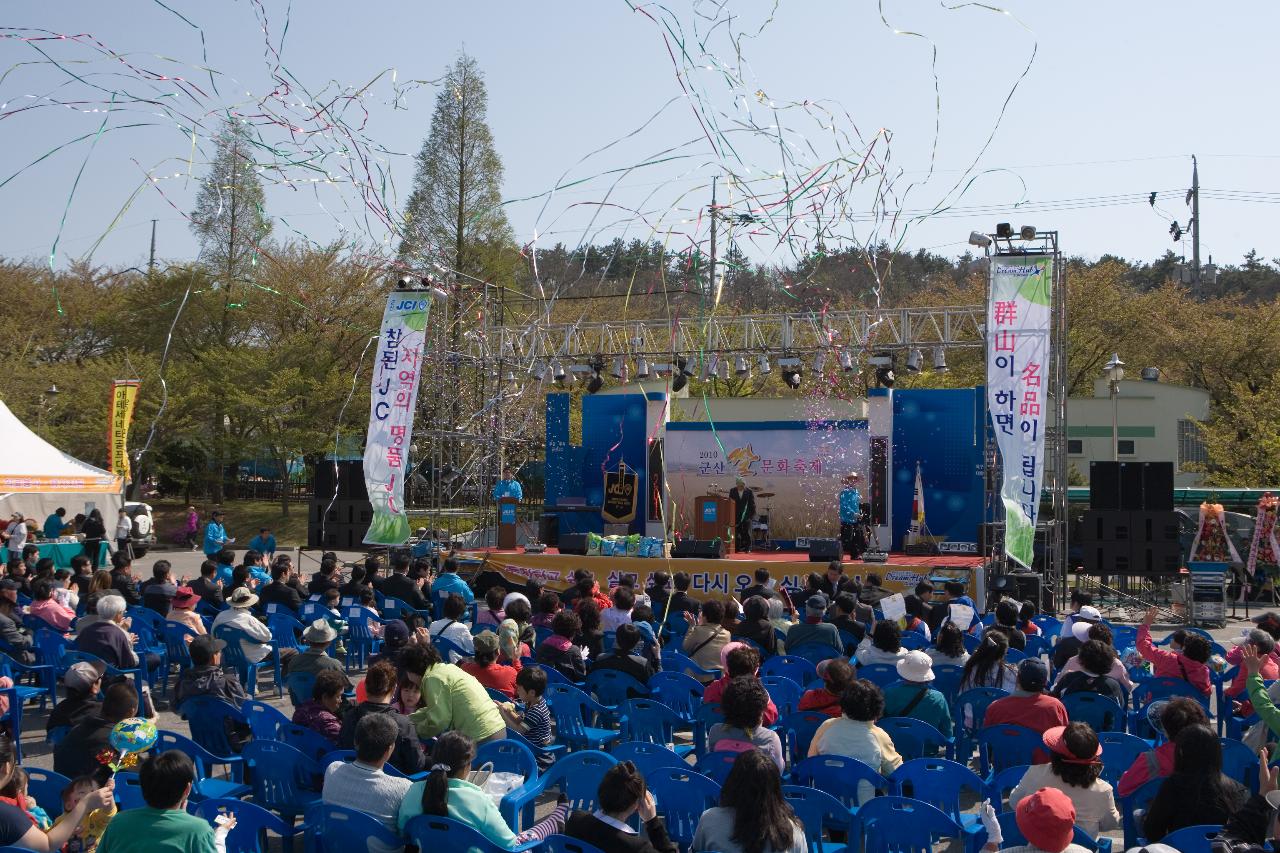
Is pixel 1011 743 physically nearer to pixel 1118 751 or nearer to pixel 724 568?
pixel 1118 751

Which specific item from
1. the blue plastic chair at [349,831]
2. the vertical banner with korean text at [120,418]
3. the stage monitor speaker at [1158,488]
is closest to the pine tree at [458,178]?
the vertical banner with korean text at [120,418]

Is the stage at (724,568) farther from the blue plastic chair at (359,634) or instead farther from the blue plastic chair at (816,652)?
the blue plastic chair at (816,652)

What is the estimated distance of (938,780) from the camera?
4723 mm

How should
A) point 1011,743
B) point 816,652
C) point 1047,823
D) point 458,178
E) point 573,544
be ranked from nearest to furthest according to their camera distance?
1. point 1047,823
2. point 1011,743
3. point 816,652
4. point 573,544
5. point 458,178

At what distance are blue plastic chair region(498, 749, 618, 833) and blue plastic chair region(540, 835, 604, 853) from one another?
780 mm

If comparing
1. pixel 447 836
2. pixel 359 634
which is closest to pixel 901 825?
pixel 447 836

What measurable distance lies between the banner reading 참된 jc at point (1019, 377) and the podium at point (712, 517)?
20.7 ft

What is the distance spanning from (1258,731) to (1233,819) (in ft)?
7.59

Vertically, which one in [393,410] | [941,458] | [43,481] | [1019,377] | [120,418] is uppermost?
[1019,377]

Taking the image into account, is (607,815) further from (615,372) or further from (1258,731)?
(615,372)

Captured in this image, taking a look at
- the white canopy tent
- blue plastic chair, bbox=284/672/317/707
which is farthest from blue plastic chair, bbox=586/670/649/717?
the white canopy tent

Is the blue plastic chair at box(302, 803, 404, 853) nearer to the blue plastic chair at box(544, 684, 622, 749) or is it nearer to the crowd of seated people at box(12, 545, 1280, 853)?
the crowd of seated people at box(12, 545, 1280, 853)

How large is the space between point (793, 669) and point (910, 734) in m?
1.60

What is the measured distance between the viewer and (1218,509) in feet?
59.9
